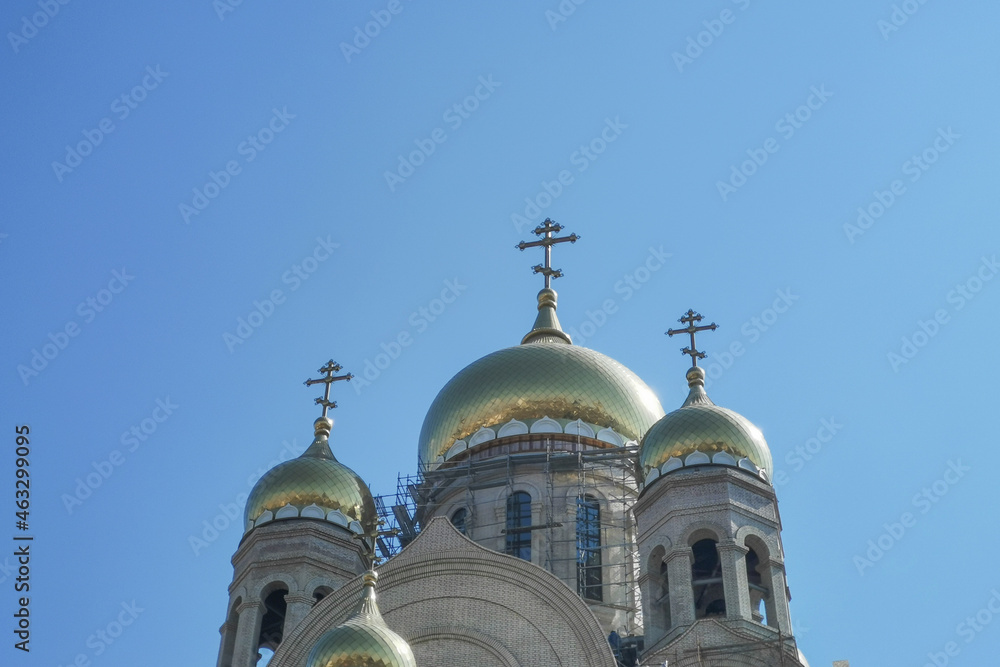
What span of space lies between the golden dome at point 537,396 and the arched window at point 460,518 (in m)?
0.84

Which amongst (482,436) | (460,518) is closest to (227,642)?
(460,518)

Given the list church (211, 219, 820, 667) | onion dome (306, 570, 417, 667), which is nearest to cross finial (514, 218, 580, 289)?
church (211, 219, 820, 667)

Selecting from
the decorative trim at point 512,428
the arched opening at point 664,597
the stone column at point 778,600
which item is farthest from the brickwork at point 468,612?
the decorative trim at point 512,428

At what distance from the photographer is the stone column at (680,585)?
51.0 feet

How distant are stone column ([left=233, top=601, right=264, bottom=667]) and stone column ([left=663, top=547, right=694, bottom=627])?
14.7 feet

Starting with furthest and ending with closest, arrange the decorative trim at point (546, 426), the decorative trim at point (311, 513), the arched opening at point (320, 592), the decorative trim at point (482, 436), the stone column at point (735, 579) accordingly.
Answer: the decorative trim at point (482, 436) → the decorative trim at point (546, 426) → the decorative trim at point (311, 513) → the arched opening at point (320, 592) → the stone column at point (735, 579)

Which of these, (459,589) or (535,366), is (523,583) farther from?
(535,366)

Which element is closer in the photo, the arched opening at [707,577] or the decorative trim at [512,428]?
the arched opening at [707,577]

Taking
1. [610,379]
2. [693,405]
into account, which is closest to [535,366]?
[610,379]

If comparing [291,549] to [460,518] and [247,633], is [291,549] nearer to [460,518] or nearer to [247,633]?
[247,633]

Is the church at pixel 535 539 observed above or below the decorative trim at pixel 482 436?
below

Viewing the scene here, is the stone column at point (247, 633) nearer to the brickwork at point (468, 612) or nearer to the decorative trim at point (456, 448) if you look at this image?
the brickwork at point (468, 612)

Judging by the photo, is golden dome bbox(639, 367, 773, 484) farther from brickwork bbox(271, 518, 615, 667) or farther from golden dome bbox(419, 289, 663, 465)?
brickwork bbox(271, 518, 615, 667)

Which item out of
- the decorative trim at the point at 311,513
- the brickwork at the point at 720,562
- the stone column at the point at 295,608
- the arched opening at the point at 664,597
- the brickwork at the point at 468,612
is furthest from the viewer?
the decorative trim at the point at 311,513
